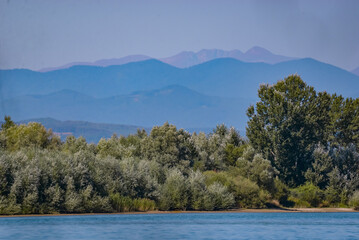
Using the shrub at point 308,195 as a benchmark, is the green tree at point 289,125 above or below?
above

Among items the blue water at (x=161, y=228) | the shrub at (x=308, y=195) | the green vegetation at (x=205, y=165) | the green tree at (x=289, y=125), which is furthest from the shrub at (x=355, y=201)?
the blue water at (x=161, y=228)

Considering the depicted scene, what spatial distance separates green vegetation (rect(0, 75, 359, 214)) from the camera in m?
56.8

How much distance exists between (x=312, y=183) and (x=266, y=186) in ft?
33.9

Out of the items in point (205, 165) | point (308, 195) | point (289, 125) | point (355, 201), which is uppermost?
point (289, 125)

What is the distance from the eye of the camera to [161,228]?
44844 mm

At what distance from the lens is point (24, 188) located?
178 feet

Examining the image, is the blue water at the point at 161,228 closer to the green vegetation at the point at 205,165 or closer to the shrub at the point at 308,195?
the green vegetation at the point at 205,165

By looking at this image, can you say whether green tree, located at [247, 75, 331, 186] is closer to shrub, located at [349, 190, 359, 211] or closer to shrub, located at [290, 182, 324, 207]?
shrub, located at [290, 182, 324, 207]

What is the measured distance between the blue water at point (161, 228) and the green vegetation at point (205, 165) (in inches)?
176

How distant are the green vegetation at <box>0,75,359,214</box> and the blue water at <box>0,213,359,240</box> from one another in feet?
14.7

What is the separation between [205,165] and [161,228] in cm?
4189

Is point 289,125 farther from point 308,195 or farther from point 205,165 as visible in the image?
point 205,165

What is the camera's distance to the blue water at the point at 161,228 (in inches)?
1567

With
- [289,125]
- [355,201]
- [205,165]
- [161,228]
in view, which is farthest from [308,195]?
[161,228]
